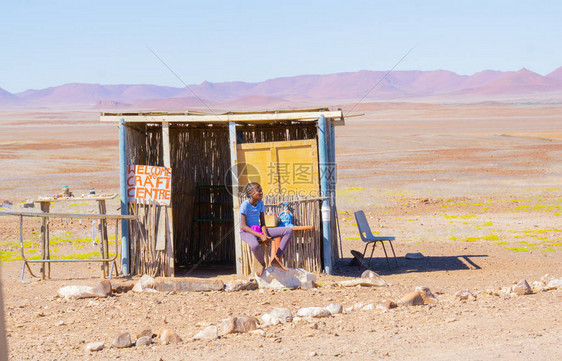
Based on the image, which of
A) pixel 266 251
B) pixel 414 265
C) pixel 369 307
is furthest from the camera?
pixel 414 265

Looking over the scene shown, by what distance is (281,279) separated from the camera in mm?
9664

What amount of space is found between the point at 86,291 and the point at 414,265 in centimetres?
524

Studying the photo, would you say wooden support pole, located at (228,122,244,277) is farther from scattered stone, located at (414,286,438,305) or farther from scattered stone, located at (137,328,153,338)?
scattered stone, located at (137,328,153,338)

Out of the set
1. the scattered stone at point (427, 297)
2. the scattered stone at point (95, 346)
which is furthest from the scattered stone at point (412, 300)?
the scattered stone at point (95, 346)

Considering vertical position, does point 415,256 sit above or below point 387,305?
above

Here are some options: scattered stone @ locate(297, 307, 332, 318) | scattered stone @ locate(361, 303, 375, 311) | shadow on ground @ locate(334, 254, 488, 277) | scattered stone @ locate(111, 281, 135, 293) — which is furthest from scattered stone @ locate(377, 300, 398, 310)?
scattered stone @ locate(111, 281, 135, 293)

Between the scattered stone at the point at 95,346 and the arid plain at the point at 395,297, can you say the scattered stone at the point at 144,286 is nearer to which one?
the arid plain at the point at 395,297

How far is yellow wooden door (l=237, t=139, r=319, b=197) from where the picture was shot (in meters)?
10.5

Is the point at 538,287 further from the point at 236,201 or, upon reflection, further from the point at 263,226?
the point at 236,201

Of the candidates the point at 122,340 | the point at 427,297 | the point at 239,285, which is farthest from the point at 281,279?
the point at 122,340

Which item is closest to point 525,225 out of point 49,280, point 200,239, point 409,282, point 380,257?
point 380,257

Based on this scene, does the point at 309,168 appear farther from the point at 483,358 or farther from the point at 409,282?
the point at 483,358

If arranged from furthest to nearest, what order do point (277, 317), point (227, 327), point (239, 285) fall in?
1. point (239, 285)
2. point (277, 317)
3. point (227, 327)

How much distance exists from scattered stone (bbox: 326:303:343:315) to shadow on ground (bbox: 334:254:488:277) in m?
2.63
